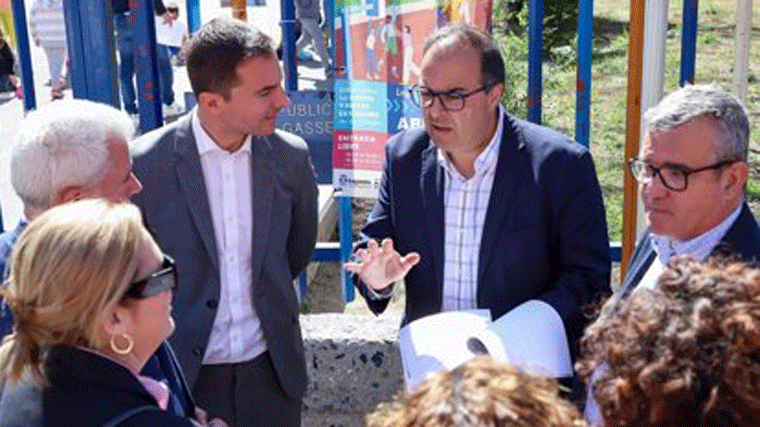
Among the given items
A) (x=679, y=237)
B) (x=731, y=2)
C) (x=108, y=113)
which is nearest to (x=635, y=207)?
(x=679, y=237)

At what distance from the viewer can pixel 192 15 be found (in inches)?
217

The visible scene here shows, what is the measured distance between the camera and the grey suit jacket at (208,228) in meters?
2.67

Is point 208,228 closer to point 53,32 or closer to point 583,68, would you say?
point 583,68

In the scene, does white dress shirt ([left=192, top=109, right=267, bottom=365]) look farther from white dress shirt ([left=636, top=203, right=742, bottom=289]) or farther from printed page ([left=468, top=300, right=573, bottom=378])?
white dress shirt ([left=636, top=203, right=742, bottom=289])

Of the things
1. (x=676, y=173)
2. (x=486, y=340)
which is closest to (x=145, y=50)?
(x=486, y=340)

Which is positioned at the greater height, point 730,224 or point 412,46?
point 412,46

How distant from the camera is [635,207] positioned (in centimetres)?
341

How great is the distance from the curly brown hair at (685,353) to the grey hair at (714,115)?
80 cm

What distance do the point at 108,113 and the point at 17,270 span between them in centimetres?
72

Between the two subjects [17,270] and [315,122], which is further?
[315,122]

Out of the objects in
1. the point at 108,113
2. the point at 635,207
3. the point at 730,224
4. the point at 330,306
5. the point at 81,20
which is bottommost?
the point at 330,306

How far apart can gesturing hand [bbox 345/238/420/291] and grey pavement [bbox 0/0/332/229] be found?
14.9 ft

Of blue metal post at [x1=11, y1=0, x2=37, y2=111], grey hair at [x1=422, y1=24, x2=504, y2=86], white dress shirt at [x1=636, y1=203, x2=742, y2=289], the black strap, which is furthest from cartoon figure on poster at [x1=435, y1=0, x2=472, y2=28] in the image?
the black strap

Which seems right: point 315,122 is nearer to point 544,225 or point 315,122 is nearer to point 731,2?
point 544,225
